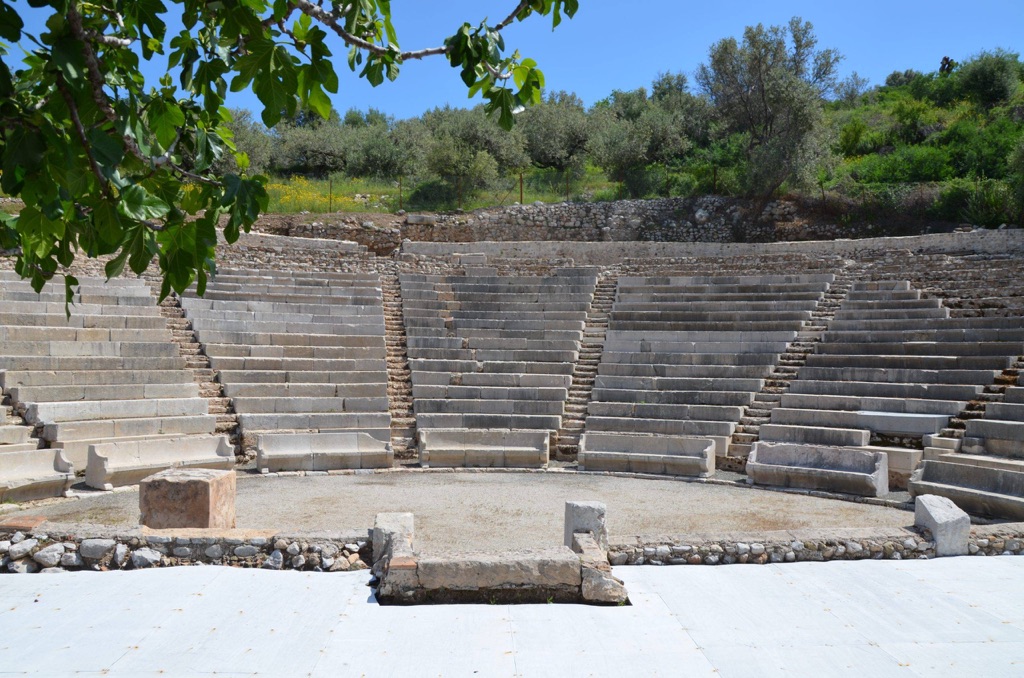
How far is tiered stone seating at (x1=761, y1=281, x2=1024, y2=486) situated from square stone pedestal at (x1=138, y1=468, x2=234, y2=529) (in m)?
7.76

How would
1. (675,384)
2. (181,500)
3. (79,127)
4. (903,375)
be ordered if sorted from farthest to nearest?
(675,384) < (903,375) < (181,500) < (79,127)

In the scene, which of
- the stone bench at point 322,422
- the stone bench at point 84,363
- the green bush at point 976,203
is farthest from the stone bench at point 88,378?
the green bush at point 976,203

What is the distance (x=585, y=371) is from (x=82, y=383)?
798cm

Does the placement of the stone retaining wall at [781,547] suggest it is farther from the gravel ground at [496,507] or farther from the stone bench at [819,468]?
the stone bench at [819,468]

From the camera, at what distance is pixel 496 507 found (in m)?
9.63

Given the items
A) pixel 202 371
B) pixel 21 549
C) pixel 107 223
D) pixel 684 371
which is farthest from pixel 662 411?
pixel 107 223

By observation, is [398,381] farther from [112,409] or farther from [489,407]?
[112,409]

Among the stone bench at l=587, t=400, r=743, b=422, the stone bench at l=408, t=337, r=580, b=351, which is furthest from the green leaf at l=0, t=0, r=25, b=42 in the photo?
the stone bench at l=408, t=337, r=580, b=351

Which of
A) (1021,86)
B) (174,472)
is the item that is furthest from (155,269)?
(1021,86)

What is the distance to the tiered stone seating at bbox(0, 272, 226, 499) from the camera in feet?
33.5

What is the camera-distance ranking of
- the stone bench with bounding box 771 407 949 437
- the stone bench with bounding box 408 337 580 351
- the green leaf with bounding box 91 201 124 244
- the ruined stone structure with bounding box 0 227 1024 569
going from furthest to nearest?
the stone bench with bounding box 408 337 580 351 → the stone bench with bounding box 771 407 949 437 → the ruined stone structure with bounding box 0 227 1024 569 → the green leaf with bounding box 91 201 124 244

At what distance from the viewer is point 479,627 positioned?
5.12m

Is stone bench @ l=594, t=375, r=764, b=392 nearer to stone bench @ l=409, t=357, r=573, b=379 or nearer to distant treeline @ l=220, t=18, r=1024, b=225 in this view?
stone bench @ l=409, t=357, r=573, b=379

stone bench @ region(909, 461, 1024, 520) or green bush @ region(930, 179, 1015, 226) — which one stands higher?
green bush @ region(930, 179, 1015, 226)
